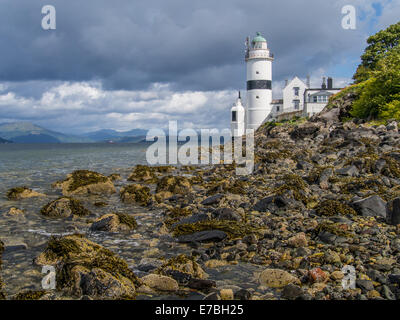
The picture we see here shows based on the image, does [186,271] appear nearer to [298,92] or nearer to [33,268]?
[33,268]

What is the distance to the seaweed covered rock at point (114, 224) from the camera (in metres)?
9.02

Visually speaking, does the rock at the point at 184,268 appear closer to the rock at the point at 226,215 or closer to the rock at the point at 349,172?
the rock at the point at 226,215

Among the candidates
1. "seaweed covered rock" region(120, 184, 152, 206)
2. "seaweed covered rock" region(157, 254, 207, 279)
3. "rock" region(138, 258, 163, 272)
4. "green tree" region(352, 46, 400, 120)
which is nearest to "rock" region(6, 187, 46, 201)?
"seaweed covered rock" region(120, 184, 152, 206)

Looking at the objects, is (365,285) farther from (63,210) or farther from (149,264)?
(63,210)

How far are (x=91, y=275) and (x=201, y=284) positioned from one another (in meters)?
1.81

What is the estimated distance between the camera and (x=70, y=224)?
979 cm

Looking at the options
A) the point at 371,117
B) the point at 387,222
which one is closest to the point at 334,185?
the point at 387,222

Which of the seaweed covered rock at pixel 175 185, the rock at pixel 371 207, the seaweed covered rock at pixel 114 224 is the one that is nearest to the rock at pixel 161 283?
the seaweed covered rock at pixel 114 224

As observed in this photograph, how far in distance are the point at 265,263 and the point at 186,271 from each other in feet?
5.03

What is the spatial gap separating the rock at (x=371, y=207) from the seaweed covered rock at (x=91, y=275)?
5830 millimetres

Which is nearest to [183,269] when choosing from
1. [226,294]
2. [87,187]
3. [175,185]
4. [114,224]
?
[226,294]

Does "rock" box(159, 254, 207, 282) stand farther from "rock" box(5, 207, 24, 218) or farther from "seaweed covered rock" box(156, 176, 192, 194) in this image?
"seaweed covered rock" box(156, 176, 192, 194)

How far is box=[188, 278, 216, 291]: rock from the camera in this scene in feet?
17.9

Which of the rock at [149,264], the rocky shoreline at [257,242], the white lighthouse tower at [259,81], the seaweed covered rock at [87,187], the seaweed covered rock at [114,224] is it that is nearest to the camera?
the rocky shoreline at [257,242]
